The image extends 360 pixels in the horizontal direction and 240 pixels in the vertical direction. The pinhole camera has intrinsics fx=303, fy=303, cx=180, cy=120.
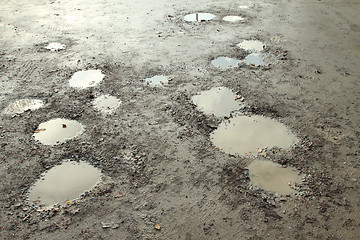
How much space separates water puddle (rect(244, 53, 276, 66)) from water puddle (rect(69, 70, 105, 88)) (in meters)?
3.34

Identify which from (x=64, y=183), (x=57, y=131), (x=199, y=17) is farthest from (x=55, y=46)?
(x=64, y=183)

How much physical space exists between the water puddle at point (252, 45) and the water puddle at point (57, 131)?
4539 millimetres

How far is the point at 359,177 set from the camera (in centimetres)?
415

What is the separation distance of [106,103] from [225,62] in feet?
9.62

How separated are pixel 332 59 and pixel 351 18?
3372 millimetres

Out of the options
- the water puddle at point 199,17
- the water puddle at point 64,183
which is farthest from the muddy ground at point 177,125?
the water puddle at point 199,17

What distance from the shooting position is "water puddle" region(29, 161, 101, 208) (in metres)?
3.93

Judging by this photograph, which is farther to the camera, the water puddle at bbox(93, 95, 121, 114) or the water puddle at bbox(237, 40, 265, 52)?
the water puddle at bbox(237, 40, 265, 52)

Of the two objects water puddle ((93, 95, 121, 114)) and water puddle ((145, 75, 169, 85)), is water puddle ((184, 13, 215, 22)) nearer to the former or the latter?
water puddle ((145, 75, 169, 85))

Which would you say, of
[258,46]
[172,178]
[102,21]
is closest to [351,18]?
[258,46]

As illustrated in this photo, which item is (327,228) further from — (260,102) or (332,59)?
(332,59)

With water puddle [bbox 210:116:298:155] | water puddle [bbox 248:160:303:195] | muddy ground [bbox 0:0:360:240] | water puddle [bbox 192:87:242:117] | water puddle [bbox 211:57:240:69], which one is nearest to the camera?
muddy ground [bbox 0:0:360:240]

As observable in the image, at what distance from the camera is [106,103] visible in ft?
18.5

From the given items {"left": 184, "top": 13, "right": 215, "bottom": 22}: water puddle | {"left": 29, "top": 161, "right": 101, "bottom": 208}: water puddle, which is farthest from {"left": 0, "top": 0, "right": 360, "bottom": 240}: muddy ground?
{"left": 184, "top": 13, "right": 215, "bottom": 22}: water puddle
